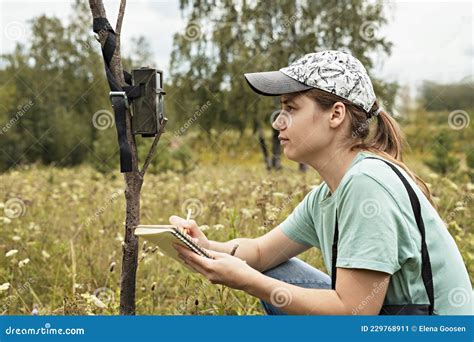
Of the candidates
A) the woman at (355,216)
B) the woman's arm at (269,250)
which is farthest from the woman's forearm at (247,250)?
the woman at (355,216)

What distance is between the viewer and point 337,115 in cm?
190

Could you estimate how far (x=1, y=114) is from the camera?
53.2 feet

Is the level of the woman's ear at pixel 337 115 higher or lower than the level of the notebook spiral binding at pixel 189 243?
higher

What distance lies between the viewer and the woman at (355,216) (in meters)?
1.73

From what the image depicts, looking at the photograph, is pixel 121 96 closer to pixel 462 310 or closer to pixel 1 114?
pixel 462 310

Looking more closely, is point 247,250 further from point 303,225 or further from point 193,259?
point 193,259

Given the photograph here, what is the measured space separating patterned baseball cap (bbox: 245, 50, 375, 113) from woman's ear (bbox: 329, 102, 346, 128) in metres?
0.03

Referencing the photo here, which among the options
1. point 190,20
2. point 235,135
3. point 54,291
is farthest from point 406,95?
point 54,291

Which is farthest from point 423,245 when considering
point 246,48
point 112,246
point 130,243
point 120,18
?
point 246,48

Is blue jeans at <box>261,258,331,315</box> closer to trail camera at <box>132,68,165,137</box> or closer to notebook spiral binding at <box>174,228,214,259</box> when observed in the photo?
notebook spiral binding at <box>174,228,214,259</box>

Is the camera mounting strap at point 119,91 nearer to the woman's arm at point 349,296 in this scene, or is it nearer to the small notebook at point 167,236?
the small notebook at point 167,236

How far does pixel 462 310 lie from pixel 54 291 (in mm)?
2028

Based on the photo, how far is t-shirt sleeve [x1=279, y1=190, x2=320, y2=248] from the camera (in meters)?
2.26

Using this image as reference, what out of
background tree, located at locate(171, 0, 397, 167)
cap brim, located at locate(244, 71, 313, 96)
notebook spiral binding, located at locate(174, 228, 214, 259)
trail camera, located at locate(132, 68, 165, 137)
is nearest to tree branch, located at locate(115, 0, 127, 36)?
trail camera, located at locate(132, 68, 165, 137)
